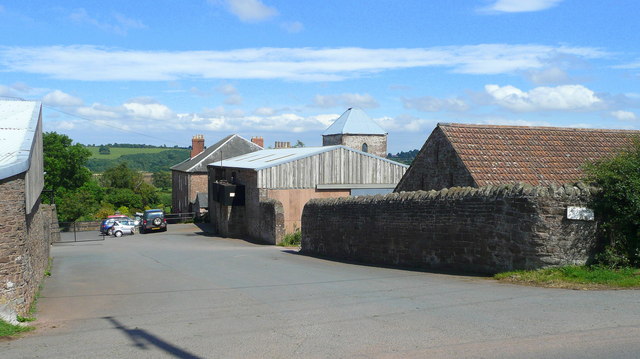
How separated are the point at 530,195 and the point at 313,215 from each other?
1164cm

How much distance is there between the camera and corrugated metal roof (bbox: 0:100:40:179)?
10830 mm

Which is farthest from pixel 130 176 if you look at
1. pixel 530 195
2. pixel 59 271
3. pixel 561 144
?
pixel 530 195

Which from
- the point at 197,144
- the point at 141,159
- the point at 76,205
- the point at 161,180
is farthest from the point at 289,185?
the point at 141,159

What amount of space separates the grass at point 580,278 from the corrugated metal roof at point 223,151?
158ft

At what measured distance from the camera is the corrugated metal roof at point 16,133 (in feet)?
35.5

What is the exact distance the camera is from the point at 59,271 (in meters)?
Answer: 20.0

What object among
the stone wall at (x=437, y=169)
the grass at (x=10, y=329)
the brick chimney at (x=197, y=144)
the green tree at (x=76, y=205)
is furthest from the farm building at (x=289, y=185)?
the green tree at (x=76, y=205)

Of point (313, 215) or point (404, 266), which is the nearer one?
point (404, 266)

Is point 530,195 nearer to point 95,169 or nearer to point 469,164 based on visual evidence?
point 469,164

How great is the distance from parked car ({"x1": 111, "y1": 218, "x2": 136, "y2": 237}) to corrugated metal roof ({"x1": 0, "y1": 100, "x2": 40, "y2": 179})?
99.9 feet

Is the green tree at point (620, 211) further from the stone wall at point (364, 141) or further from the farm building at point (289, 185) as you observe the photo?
the stone wall at point (364, 141)

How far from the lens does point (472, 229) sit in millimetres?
13586

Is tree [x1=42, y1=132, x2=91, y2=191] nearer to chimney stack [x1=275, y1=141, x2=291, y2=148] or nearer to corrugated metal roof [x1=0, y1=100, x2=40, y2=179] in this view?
chimney stack [x1=275, y1=141, x2=291, y2=148]

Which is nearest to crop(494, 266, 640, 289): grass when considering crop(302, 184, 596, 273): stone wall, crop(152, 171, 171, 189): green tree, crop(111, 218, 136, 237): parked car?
crop(302, 184, 596, 273): stone wall
